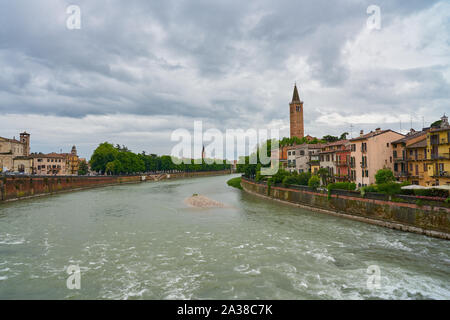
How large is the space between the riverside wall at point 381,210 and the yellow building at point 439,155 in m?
7.36

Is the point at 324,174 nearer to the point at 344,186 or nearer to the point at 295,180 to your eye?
the point at 295,180

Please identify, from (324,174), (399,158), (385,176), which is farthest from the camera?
(324,174)

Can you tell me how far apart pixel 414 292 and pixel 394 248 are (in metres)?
6.45

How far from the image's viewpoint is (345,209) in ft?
95.1

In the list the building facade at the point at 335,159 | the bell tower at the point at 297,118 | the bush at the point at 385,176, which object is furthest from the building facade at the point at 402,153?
the bell tower at the point at 297,118

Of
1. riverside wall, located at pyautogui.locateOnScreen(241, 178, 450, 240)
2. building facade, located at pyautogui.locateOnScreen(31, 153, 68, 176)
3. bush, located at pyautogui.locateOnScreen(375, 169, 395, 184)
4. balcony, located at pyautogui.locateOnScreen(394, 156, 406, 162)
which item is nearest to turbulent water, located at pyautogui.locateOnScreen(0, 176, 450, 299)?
riverside wall, located at pyautogui.locateOnScreen(241, 178, 450, 240)

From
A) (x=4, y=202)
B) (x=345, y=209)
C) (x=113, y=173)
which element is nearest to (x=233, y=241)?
(x=345, y=209)

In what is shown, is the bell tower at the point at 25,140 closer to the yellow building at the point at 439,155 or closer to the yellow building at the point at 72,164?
the yellow building at the point at 72,164

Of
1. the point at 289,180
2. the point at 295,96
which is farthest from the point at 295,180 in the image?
the point at 295,96

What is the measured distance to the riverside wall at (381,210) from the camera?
20.6 metres

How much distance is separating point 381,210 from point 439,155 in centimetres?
936

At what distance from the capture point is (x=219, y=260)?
1611 centimetres

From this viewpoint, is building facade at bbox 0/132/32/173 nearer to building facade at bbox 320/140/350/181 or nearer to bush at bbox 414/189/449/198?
building facade at bbox 320/140/350/181
